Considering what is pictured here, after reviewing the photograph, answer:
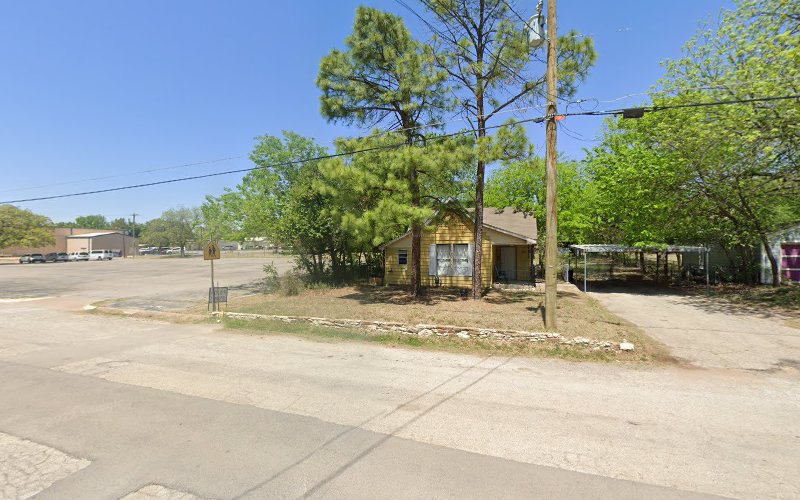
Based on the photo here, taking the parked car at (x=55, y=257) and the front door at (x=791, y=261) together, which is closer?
the front door at (x=791, y=261)

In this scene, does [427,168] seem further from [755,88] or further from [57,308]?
[57,308]

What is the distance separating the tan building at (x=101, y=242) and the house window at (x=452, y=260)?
304 ft

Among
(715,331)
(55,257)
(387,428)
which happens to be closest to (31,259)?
(55,257)

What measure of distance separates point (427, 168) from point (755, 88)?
31.8 feet

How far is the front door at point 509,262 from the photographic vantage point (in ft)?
77.2

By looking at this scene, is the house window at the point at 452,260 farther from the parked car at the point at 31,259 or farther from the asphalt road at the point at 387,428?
the parked car at the point at 31,259

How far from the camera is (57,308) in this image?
16.3 meters

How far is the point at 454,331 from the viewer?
31.5 ft

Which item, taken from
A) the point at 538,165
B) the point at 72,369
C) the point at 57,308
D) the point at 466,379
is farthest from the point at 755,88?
the point at 57,308

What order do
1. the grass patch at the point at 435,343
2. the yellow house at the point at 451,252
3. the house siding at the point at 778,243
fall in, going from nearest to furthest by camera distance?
1. the grass patch at the point at 435,343
2. the yellow house at the point at 451,252
3. the house siding at the point at 778,243

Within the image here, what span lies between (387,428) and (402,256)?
1694 centimetres

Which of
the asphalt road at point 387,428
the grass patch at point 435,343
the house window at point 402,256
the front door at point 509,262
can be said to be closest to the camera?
the asphalt road at point 387,428

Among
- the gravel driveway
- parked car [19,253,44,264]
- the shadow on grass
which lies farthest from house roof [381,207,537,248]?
parked car [19,253,44,264]

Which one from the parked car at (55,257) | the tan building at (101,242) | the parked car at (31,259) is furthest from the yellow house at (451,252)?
the tan building at (101,242)
